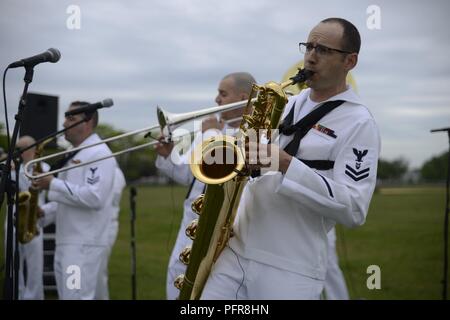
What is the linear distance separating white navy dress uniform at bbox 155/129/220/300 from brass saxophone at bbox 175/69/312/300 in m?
1.96

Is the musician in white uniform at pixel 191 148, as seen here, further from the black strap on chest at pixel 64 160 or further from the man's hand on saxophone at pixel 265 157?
the man's hand on saxophone at pixel 265 157

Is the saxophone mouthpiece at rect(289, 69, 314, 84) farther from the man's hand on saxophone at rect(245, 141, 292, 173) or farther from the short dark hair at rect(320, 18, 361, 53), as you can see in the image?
the man's hand on saxophone at rect(245, 141, 292, 173)

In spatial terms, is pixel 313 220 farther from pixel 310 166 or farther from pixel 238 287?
pixel 238 287

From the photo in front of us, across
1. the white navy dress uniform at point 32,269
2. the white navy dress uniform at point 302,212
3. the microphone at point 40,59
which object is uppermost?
the microphone at point 40,59

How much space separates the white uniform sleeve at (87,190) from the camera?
6762mm

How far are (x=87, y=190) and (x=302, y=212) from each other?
12.2 feet

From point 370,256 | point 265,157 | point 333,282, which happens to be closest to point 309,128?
point 265,157

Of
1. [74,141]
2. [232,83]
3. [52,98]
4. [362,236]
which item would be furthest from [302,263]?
[362,236]

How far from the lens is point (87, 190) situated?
684 centimetres

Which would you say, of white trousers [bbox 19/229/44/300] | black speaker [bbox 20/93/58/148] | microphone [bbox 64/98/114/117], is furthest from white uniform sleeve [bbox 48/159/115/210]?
black speaker [bbox 20/93/58/148]

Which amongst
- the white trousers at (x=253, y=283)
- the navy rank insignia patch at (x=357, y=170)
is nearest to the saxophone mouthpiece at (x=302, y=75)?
the navy rank insignia patch at (x=357, y=170)

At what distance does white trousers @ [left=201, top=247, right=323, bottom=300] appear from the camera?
11.7 ft

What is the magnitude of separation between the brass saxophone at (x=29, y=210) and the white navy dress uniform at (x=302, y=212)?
429cm

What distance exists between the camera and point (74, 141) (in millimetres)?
7348
